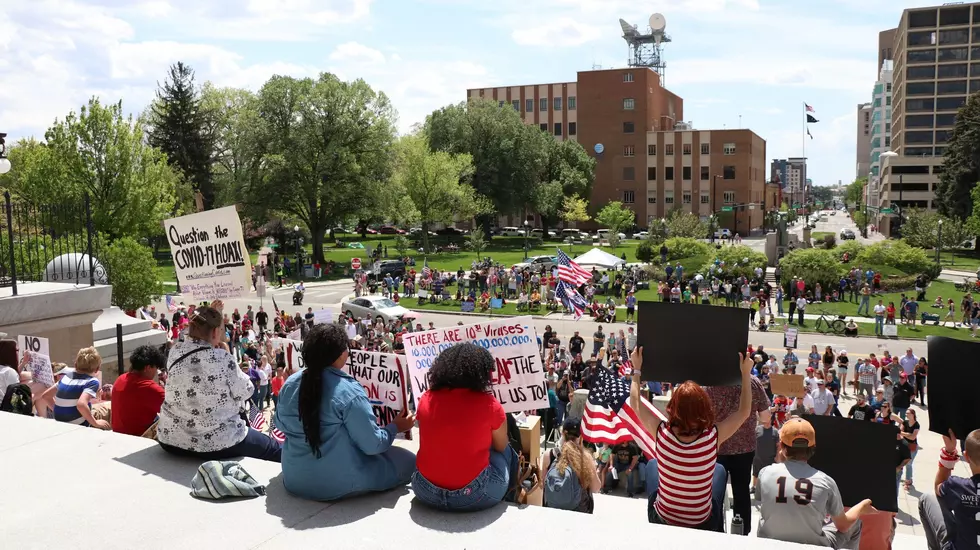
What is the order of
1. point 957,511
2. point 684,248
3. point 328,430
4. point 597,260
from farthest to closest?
point 684,248 → point 597,260 → point 328,430 → point 957,511

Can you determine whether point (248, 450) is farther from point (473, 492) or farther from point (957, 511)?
point (957, 511)

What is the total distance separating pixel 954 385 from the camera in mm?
5270

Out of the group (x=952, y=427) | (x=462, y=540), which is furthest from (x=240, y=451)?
(x=952, y=427)

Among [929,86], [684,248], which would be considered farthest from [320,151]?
[929,86]

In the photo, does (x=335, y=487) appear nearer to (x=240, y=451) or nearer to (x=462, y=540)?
(x=462, y=540)

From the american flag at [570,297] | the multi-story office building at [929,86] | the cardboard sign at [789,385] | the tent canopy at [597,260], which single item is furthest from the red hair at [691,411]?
the multi-story office building at [929,86]

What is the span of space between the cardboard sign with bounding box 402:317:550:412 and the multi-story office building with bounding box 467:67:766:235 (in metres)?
90.3

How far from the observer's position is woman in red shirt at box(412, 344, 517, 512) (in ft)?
14.1

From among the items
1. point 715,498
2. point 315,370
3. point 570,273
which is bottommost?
point 570,273

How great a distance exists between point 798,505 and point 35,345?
28.2 feet

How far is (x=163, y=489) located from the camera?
4.84 m

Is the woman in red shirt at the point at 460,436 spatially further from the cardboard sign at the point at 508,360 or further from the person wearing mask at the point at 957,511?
the person wearing mask at the point at 957,511

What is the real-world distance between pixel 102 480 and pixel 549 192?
76316 millimetres

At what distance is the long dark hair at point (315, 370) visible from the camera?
14.5ft
